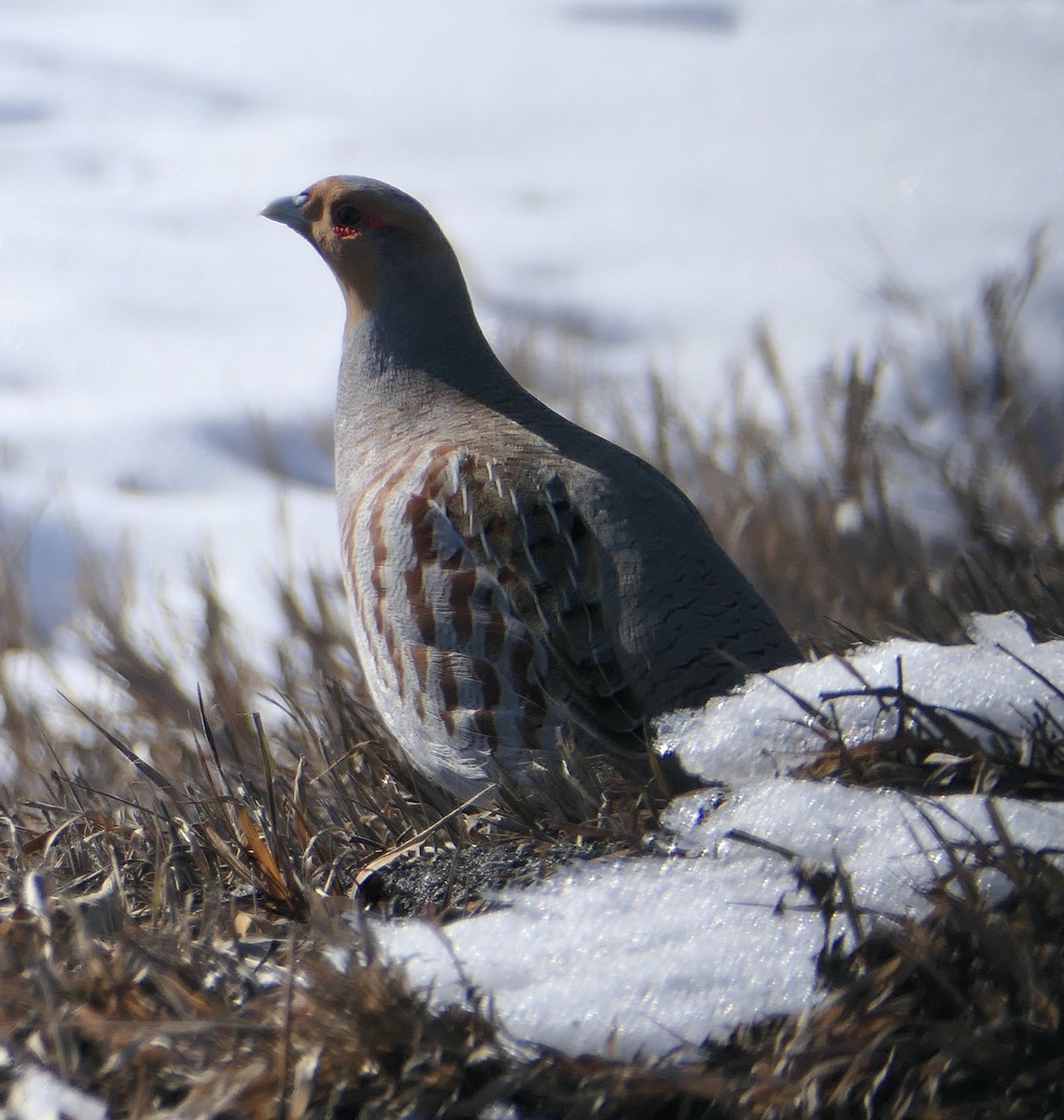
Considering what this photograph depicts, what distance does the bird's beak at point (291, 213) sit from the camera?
9.12 ft

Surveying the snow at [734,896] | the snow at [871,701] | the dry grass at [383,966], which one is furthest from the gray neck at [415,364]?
the snow at [734,896]

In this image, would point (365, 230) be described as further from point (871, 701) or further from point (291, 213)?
point (871, 701)

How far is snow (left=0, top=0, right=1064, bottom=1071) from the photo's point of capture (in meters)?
1.50

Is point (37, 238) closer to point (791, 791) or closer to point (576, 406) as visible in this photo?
point (576, 406)

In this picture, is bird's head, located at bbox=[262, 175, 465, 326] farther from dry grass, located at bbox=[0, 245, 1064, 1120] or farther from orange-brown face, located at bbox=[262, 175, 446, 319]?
dry grass, located at bbox=[0, 245, 1064, 1120]

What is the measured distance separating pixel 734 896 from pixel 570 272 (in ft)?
16.6

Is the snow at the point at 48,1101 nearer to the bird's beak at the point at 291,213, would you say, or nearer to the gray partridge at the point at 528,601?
the gray partridge at the point at 528,601

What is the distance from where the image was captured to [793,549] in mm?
3891

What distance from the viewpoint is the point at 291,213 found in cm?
279

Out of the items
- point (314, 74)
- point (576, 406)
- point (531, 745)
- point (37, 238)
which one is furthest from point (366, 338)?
point (314, 74)

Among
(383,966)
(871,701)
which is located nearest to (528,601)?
(871,701)

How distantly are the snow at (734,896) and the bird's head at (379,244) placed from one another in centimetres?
132

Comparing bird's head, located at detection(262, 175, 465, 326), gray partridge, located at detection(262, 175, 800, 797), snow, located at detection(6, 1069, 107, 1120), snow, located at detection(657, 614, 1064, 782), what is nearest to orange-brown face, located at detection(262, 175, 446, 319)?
bird's head, located at detection(262, 175, 465, 326)

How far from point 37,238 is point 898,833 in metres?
6.08
